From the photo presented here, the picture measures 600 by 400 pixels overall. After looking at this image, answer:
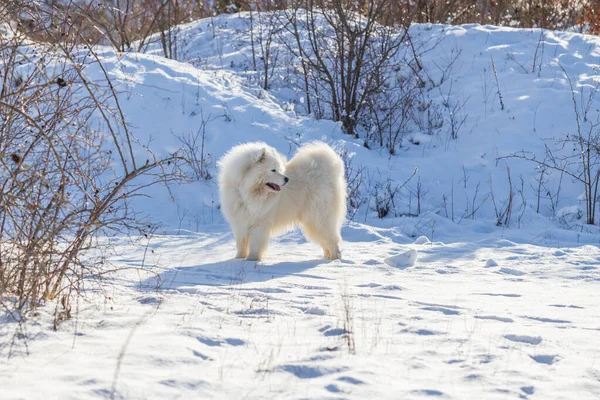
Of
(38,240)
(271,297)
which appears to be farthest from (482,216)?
(38,240)

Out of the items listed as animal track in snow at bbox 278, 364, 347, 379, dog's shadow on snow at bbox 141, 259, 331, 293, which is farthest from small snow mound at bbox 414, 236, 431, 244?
animal track in snow at bbox 278, 364, 347, 379

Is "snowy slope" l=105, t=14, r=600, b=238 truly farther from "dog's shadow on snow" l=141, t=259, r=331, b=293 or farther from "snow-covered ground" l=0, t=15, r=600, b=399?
"dog's shadow on snow" l=141, t=259, r=331, b=293

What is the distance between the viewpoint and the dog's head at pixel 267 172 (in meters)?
7.33

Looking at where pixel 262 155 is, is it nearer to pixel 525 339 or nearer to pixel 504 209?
pixel 525 339

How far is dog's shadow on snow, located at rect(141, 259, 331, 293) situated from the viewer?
19.3 feet

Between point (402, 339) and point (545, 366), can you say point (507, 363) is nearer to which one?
point (545, 366)

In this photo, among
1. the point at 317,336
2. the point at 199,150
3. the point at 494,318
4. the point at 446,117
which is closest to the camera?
the point at 317,336

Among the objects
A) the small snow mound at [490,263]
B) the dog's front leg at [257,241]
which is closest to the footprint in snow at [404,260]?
the small snow mound at [490,263]

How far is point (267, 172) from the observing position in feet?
24.1

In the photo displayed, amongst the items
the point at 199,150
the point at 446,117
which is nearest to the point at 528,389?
the point at 199,150

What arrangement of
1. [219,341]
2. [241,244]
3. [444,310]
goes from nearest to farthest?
[219,341] → [444,310] → [241,244]

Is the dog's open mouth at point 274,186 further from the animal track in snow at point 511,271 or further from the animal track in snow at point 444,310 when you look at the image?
the animal track in snow at point 511,271

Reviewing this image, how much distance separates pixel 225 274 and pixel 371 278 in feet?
4.69

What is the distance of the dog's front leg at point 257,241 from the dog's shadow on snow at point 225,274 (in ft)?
0.44
